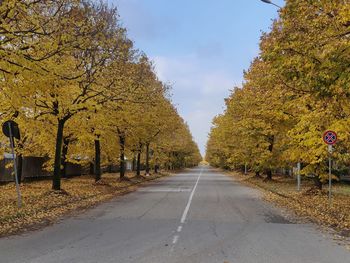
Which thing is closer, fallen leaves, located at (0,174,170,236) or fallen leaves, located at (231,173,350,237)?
fallen leaves, located at (0,174,170,236)

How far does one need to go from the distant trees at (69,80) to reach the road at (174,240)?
185 inches

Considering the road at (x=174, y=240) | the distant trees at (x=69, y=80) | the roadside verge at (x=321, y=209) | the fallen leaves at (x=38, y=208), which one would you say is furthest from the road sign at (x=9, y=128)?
the roadside verge at (x=321, y=209)

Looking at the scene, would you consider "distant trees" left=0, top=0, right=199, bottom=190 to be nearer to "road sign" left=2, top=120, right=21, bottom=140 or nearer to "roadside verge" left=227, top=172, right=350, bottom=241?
"road sign" left=2, top=120, right=21, bottom=140

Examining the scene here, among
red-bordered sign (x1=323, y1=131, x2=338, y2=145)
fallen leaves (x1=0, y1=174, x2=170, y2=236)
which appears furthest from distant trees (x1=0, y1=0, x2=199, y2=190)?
red-bordered sign (x1=323, y1=131, x2=338, y2=145)

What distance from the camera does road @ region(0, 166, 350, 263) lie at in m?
8.34

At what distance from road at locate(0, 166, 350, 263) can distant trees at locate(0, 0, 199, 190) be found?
470 centimetres

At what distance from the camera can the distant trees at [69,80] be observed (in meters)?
12.4

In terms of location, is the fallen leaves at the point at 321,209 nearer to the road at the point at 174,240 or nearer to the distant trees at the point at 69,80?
the road at the point at 174,240

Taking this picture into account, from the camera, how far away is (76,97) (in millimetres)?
20938

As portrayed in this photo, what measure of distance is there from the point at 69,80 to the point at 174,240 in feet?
29.8

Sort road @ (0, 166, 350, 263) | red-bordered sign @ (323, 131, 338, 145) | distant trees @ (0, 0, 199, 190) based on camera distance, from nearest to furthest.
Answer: road @ (0, 166, 350, 263)
distant trees @ (0, 0, 199, 190)
red-bordered sign @ (323, 131, 338, 145)

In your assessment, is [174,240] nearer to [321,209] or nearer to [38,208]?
[38,208]

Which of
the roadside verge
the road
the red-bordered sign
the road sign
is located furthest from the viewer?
the red-bordered sign

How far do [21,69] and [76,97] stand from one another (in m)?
8.83
